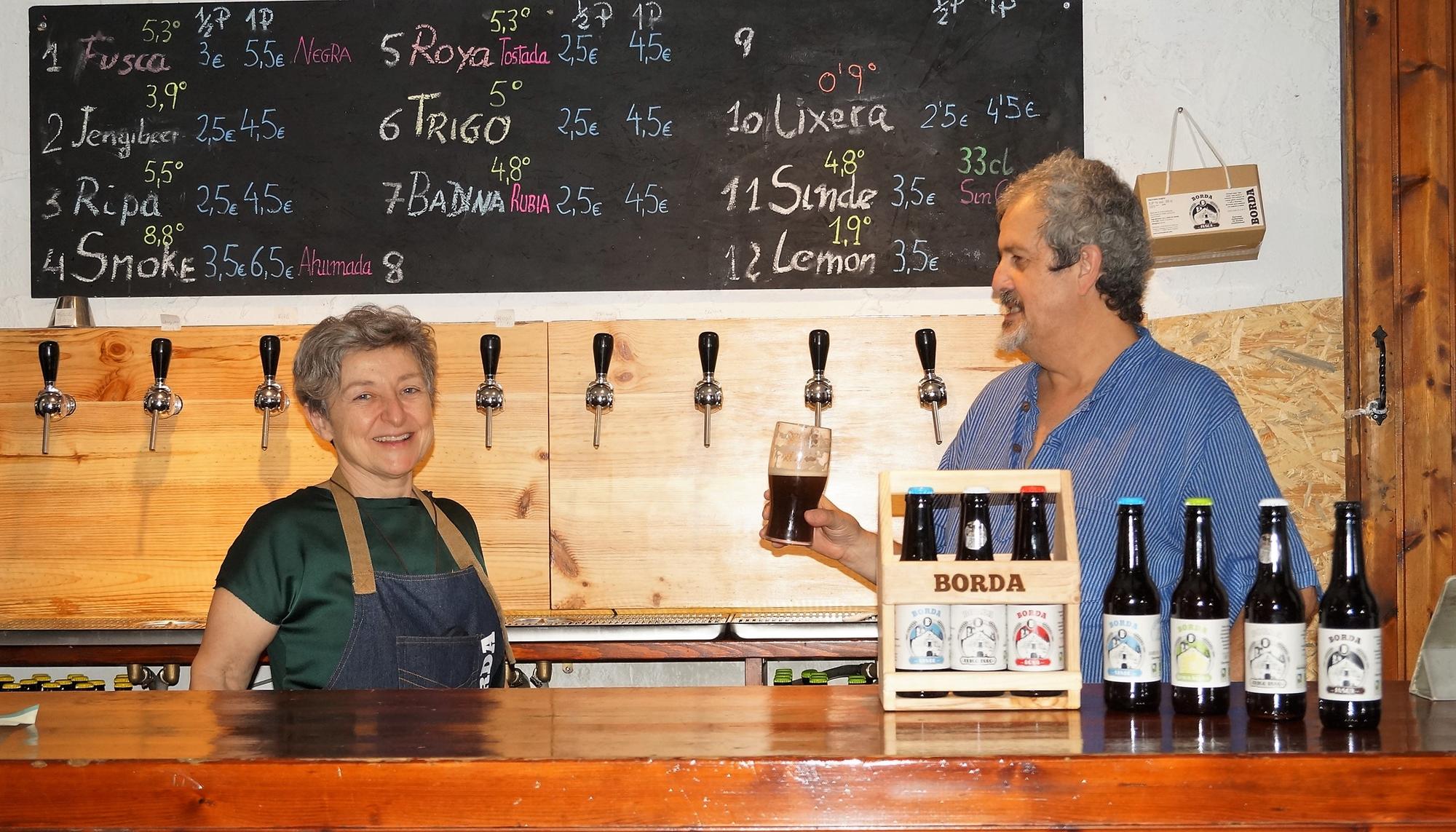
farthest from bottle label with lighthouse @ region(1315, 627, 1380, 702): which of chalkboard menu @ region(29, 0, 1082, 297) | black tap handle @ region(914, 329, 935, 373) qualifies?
chalkboard menu @ region(29, 0, 1082, 297)

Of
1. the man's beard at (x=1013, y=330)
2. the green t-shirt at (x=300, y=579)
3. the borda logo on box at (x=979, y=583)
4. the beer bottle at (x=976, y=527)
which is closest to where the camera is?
the borda logo on box at (x=979, y=583)

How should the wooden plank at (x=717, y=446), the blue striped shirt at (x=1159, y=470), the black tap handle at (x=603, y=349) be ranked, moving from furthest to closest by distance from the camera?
the wooden plank at (x=717, y=446)
the black tap handle at (x=603, y=349)
the blue striped shirt at (x=1159, y=470)

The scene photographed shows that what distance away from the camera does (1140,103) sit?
11.2ft

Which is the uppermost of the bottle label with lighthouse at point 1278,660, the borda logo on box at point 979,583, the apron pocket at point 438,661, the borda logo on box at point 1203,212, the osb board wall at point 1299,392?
the borda logo on box at point 1203,212

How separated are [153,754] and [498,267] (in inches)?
90.3

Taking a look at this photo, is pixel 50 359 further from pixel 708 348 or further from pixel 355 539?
pixel 708 348

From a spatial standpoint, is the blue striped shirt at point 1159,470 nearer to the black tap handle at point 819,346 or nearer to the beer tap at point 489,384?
the black tap handle at point 819,346

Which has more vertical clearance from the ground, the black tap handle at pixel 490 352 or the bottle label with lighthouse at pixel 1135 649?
the black tap handle at pixel 490 352

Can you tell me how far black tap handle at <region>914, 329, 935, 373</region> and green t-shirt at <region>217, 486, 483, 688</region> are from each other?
140 cm

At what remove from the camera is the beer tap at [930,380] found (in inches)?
120

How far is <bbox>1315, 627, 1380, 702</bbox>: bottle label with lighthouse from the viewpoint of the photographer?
4.34ft

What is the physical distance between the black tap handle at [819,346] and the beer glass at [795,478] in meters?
1.26

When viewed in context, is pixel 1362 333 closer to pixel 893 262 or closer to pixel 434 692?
pixel 893 262

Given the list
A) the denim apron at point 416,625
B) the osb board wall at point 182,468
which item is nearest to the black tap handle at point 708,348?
the osb board wall at point 182,468
